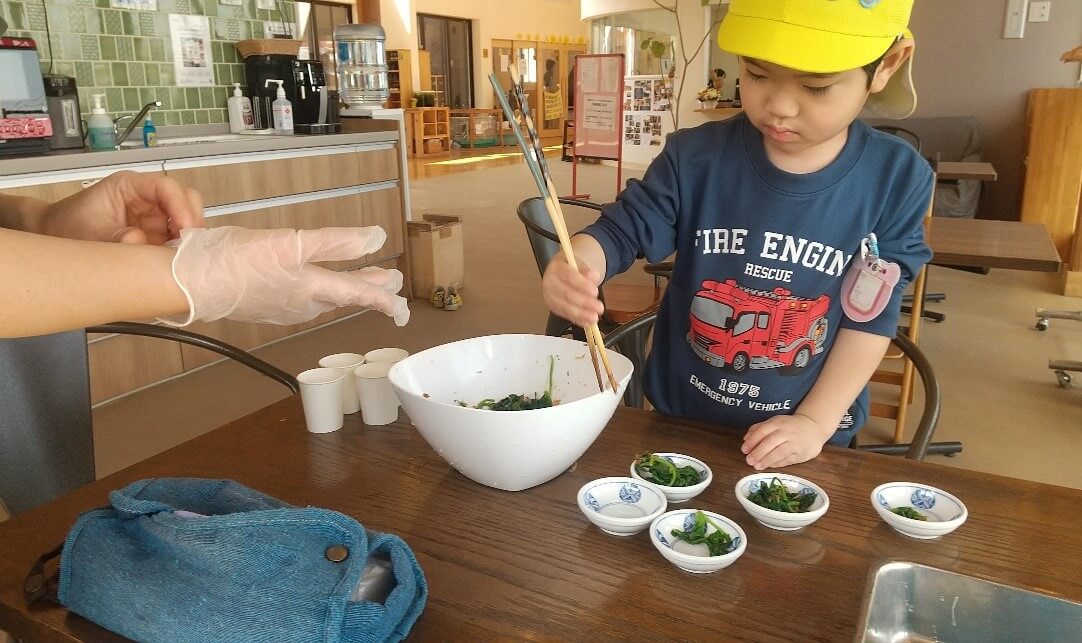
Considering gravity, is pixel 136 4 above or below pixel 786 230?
above

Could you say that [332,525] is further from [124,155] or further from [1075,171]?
[1075,171]

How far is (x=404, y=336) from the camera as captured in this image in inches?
161

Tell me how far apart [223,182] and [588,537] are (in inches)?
127

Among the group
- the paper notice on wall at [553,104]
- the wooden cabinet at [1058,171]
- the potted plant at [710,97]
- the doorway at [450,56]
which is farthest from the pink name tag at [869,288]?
the paper notice on wall at [553,104]

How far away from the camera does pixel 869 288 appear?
1209 millimetres

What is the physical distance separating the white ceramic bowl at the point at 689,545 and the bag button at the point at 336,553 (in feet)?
1.02

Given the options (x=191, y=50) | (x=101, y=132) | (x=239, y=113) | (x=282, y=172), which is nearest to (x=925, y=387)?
(x=282, y=172)

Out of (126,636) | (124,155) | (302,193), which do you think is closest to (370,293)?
(126,636)

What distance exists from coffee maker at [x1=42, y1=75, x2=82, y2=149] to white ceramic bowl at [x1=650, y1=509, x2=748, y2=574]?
348 cm

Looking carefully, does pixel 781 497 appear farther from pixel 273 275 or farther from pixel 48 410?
pixel 48 410

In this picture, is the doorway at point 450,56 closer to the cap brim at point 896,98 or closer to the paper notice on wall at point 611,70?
the paper notice on wall at point 611,70

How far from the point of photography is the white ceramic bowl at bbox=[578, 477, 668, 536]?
0.83 m

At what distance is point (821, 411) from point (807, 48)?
19.9 inches

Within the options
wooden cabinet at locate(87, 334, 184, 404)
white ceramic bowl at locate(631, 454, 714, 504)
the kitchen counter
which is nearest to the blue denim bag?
white ceramic bowl at locate(631, 454, 714, 504)
